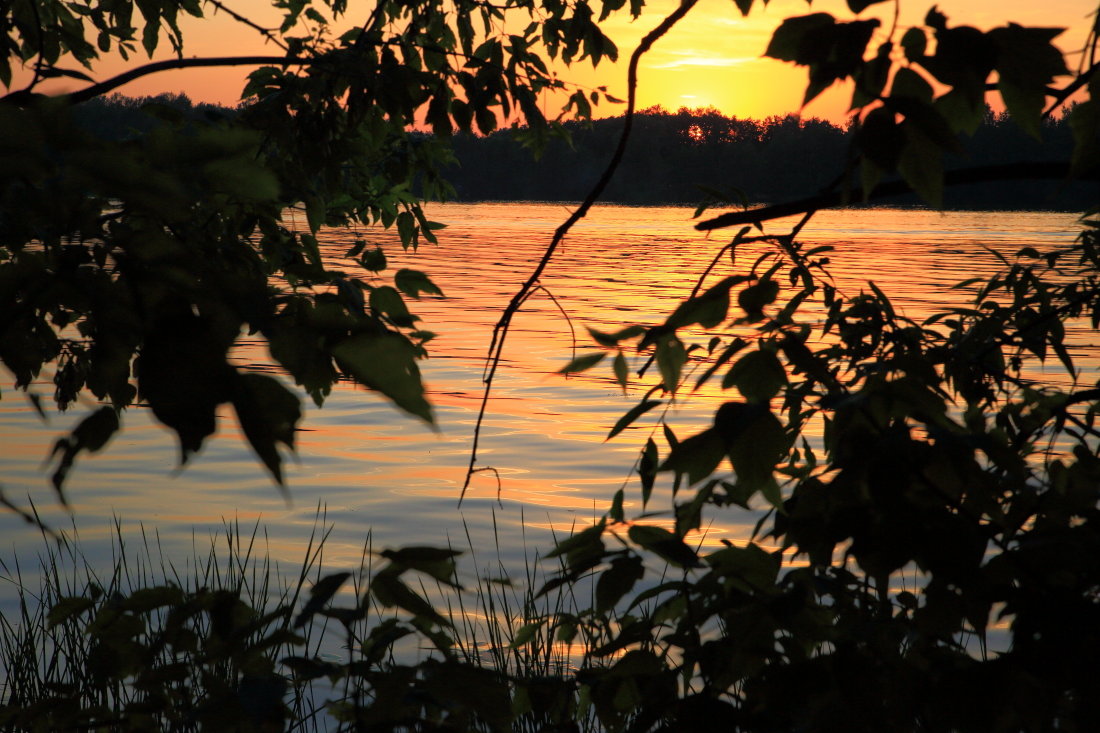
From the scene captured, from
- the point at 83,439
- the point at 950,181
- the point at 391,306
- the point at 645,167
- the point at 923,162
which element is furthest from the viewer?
the point at 645,167

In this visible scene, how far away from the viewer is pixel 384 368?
3.04 ft

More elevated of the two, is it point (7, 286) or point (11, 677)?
point (7, 286)

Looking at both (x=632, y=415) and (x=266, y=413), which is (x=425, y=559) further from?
(x=266, y=413)

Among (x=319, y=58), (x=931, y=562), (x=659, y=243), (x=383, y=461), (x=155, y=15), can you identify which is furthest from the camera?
(x=659, y=243)

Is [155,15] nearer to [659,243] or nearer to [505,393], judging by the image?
[505,393]

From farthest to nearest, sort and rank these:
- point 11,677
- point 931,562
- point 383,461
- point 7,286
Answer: point 383,461
point 11,677
point 931,562
point 7,286

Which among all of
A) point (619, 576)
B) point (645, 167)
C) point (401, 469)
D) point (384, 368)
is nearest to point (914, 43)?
point (384, 368)

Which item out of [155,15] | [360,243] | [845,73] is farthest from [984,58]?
[155,15]

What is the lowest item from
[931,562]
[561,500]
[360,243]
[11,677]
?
[561,500]

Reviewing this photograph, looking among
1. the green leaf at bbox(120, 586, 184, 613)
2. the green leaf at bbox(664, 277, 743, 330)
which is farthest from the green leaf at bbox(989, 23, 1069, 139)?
the green leaf at bbox(120, 586, 184, 613)

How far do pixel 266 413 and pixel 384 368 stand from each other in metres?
0.11

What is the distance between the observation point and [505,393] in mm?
15672

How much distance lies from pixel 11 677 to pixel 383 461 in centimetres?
710

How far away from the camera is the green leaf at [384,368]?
922mm
